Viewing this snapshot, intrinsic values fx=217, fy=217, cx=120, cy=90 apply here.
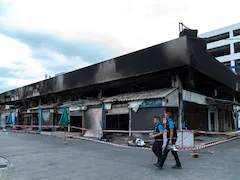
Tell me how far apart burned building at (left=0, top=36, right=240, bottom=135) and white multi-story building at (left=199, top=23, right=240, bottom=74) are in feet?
96.7

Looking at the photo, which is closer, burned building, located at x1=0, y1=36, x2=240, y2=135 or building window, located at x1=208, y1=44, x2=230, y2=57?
burned building, located at x1=0, y1=36, x2=240, y2=135

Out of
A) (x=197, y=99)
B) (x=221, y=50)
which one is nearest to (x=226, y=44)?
(x=221, y=50)

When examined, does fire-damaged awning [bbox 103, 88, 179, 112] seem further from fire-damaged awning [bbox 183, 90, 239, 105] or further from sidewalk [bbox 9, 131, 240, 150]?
sidewalk [bbox 9, 131, 240, 150]

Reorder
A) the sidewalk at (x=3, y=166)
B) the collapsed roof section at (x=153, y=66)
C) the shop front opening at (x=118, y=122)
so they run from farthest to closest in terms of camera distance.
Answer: the shop front opening at (x=118, y=122)
the collapsed roof section at (x=153, y=66)
the sidewalk at (x=3, y=166)

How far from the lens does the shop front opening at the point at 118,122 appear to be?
73.6ft

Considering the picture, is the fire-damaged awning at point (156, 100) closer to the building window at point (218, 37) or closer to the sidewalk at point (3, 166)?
the sidewalk at point (3, 166)

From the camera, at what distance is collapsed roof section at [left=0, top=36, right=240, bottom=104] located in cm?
1303

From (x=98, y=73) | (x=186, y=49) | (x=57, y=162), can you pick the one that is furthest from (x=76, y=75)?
(x=57, y=162)

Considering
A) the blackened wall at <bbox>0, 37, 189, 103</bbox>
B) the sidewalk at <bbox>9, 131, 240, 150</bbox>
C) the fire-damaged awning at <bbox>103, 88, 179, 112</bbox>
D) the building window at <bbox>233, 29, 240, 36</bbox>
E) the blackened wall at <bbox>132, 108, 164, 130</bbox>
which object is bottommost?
the sidewalk at <bbox>9, 131, 240, 150</bbox>

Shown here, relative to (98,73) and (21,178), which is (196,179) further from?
(98,73)

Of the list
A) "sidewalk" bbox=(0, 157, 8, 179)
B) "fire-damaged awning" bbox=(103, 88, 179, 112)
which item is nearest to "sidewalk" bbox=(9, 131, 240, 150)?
"fire-damaged awning" bbox=(103, 88, 179, 112)

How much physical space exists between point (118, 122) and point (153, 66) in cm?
1004

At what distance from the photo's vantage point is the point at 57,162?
7719mm

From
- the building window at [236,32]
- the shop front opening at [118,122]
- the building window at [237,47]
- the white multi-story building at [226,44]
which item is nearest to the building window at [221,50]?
the white multi-story building at [226,44]
